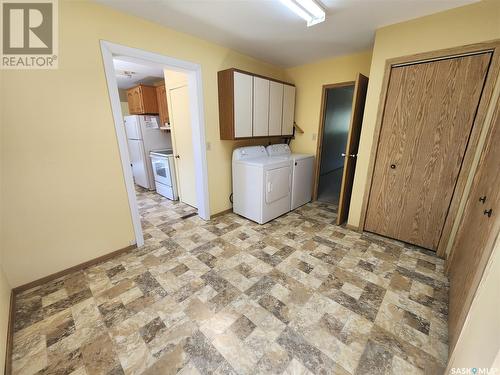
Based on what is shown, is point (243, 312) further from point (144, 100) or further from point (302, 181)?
point (144, 100)

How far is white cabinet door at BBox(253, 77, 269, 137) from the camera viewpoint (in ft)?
9.75

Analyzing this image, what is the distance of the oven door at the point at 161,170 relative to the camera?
154 inches

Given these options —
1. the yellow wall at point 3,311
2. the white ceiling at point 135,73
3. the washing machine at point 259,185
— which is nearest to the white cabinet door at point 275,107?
the washing machine at point 259,185

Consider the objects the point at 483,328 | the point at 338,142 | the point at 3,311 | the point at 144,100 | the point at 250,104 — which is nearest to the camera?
the point at 483,328

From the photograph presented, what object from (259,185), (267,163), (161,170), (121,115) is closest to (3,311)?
(121,115)

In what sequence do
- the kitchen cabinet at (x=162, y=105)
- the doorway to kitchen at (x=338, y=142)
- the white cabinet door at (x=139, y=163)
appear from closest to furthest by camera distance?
1. the doorway to kitchen at (x=338, y=142)
2. the kitchen cabinet at (x=162, y=105)
3. the white cabinet door at (x=139, y=163)

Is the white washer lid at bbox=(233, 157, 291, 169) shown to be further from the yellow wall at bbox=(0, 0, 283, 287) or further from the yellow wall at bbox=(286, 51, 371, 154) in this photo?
the yellow wall at bbox=(0, 0, 283, 287)

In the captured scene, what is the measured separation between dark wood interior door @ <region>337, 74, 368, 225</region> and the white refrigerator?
377cm

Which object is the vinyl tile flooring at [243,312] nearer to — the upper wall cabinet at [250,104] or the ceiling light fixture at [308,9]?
the upper wall cabinet at [250,104]

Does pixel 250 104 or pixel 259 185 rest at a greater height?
pixel 250 104

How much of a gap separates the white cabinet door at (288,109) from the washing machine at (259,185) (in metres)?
0.74

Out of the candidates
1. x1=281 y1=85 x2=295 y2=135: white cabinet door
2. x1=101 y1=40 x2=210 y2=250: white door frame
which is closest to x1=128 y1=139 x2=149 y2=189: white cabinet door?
x1=101 y1=40 x2=210 y2=250: white door frame

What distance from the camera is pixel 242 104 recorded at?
2838 millimetres

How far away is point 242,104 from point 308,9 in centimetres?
129
